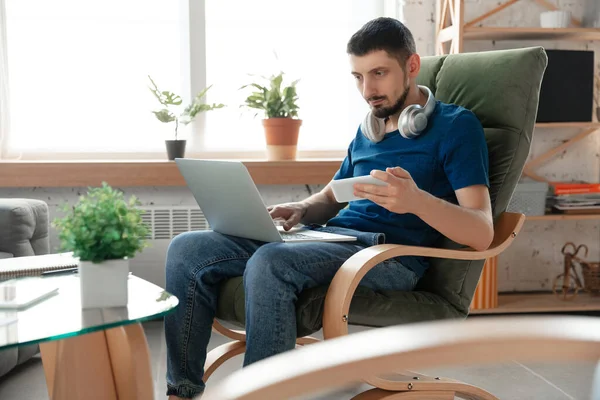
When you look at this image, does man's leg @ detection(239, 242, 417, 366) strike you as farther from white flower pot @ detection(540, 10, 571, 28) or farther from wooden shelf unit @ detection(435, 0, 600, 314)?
white flower pot @ detection(540, 10, 571, 28)

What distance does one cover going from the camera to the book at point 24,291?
144 cm

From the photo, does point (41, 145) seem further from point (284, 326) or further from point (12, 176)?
point (284, 326)

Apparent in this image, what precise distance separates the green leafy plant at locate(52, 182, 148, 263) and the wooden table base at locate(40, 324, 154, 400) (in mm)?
156

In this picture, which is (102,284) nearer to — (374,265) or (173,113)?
(374,265)

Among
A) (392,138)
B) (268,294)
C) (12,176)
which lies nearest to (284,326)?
(268,294)

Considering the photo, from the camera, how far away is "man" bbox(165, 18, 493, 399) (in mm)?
1737

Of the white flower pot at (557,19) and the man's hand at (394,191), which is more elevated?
the white flower pot at (557,19)

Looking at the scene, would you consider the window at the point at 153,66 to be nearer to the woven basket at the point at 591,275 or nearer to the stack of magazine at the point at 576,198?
the stack of magazine at the point at 576,198

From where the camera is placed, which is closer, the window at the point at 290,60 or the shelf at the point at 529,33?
the shelf at the point at 529,33

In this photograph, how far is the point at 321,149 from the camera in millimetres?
3707

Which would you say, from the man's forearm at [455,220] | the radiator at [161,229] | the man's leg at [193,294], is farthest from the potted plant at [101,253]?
the radiator at [161,229]

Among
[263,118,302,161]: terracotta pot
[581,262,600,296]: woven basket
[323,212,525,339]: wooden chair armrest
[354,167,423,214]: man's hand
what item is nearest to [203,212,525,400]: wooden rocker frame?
[323,212,525,339]: wooden chair armrest

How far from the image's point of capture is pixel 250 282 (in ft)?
5.72

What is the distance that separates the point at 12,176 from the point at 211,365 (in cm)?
154
